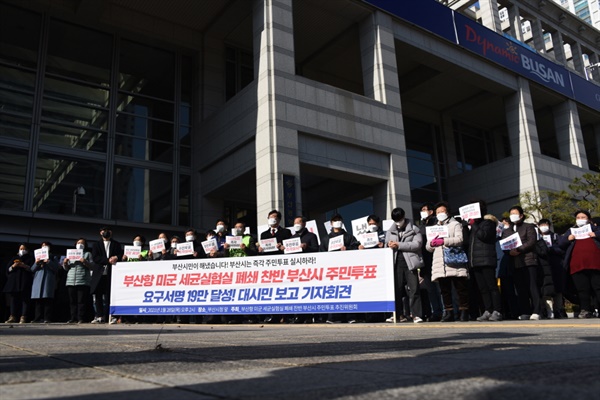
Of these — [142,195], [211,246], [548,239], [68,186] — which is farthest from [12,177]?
[548,239]

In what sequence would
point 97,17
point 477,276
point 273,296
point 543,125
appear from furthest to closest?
point 543,125 → point 97,17 → point 273,296 → point 477,276

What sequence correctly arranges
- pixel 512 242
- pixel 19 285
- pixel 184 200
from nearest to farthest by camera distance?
pixel 512 242 → pixel 19 285 → pixel 184 200

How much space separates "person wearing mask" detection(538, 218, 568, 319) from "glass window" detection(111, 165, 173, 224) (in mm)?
13732

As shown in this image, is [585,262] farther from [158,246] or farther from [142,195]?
[142,195]

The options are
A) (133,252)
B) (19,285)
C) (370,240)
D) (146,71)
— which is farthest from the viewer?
(146,71)

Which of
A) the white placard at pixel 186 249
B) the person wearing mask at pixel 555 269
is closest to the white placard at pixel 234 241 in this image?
the white placard at pixel 186 249

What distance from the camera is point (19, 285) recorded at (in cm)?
1290

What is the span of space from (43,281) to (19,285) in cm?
60

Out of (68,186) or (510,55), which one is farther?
(510,55)

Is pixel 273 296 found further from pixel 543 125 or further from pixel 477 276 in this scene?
pixel 543 125

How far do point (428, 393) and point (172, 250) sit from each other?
1112cm

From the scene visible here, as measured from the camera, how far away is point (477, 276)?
8.75 metres

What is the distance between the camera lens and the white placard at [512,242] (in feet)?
29.5

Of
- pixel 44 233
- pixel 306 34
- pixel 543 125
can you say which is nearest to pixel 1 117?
pixel 44 233
